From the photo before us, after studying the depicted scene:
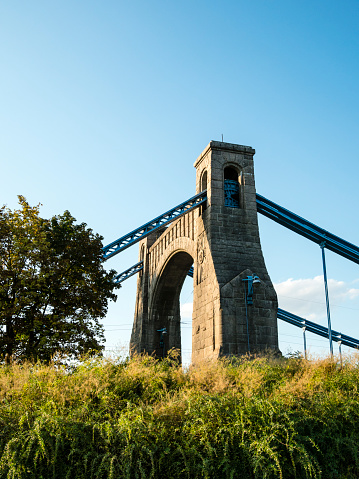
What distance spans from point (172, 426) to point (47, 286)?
1098cm

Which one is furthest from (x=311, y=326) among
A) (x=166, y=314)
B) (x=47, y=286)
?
(x=47, y=286)

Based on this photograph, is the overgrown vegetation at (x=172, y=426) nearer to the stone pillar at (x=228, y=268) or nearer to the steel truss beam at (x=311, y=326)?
the stone pillar at (x=228, y=268)

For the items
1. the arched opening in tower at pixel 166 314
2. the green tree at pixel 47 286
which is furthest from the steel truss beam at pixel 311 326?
the green tree at pixel 47 286

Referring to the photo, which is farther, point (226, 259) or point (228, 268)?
point (226, 259)

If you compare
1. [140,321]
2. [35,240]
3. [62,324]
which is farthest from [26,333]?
[140,321]

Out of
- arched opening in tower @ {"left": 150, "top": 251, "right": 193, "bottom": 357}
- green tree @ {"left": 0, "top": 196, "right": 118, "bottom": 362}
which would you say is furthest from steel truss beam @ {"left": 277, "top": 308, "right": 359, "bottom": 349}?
green tree @ {"left": 0, "top": 196, "right": 118, "bottom": 362}

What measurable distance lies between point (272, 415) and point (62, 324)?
1142 centimetres

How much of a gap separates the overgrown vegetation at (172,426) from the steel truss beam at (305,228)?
518 inches

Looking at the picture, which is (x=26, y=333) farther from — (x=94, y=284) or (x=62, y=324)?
(x=94, y=284)

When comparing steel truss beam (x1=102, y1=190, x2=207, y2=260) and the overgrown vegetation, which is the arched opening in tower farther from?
the overgrown vegetation

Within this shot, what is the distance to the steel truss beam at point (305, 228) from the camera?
71.7 ft

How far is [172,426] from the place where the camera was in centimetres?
736

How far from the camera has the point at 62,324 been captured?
17219 mm

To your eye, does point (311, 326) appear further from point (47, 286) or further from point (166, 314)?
point (47, 286)
